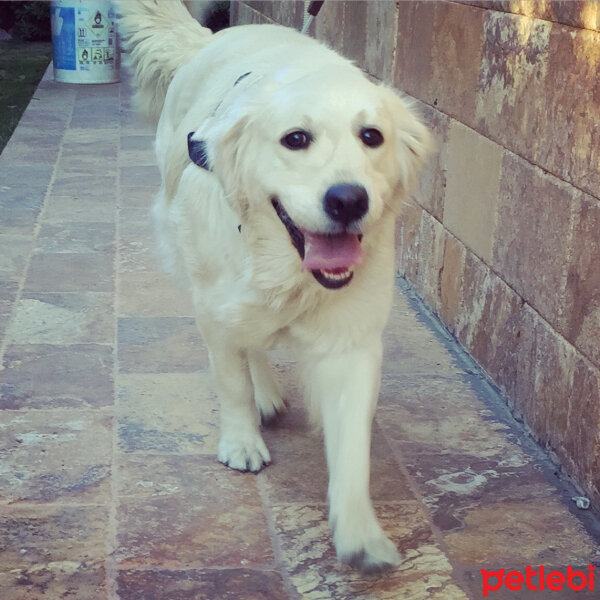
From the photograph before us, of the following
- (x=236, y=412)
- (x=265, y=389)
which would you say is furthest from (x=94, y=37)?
(x=236, y=412)

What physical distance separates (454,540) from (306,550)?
0.44 metres

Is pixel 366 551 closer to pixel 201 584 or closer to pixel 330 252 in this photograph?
pixel 201 584

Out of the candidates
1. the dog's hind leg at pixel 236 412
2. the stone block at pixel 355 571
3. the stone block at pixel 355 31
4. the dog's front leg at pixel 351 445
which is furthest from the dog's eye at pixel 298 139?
the stone block at pixel 355 31

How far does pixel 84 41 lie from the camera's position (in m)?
10.7

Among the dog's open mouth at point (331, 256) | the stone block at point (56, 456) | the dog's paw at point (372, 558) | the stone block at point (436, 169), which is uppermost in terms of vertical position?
the dog's open mouth at point (331, 256)

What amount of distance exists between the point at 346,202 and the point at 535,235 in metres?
1.31

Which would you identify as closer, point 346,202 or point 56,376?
point 346,202

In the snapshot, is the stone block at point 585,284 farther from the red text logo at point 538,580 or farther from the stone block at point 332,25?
the stone block at point 332,25

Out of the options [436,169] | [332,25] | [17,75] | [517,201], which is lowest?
[17,75]

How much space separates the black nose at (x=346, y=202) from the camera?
2.76 m

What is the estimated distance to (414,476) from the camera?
350cm

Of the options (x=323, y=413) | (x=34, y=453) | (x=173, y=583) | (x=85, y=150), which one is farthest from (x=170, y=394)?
(x=85, y=150)

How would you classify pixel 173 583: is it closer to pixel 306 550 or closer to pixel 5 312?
pixel 306 550

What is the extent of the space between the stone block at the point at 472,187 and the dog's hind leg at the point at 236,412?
1.29 metres
